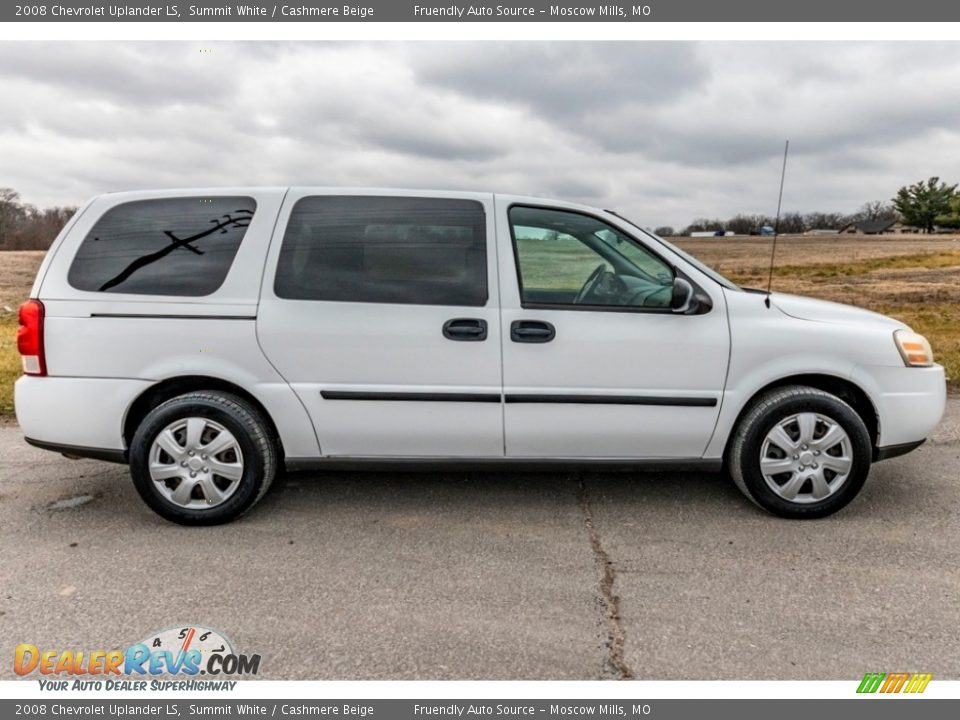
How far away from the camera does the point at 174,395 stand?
11.6 ft

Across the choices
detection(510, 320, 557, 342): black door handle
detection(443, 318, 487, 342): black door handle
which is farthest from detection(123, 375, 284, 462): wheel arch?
detection(510, 320, 557, 342): black door handle

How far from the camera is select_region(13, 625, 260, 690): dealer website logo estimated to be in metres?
2.34

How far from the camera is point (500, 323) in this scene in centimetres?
339

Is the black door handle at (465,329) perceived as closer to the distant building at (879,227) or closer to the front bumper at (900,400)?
the front bumper at (900,400)

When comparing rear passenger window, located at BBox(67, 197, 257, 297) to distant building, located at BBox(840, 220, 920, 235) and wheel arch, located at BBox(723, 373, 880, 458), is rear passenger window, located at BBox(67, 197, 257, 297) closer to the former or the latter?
wheel arch, located at BBox(723, 373, 880, 458)

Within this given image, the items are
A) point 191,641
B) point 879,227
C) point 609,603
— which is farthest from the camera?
point 879,227

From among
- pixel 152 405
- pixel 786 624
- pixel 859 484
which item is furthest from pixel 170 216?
pixel 859 484

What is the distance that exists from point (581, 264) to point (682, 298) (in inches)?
22.6

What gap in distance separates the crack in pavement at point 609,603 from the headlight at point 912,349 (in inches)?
73.8

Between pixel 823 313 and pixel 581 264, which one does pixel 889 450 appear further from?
pixel 581 264

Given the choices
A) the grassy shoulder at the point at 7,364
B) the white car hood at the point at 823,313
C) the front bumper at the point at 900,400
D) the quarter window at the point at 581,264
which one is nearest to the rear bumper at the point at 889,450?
the front bumper at the point at 900,400

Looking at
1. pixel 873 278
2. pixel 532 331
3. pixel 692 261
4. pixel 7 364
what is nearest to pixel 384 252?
pixel 532 331

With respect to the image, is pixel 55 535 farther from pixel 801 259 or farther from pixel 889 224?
pixel 889 224

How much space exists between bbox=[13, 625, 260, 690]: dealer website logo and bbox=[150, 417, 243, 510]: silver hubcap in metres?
1.04
